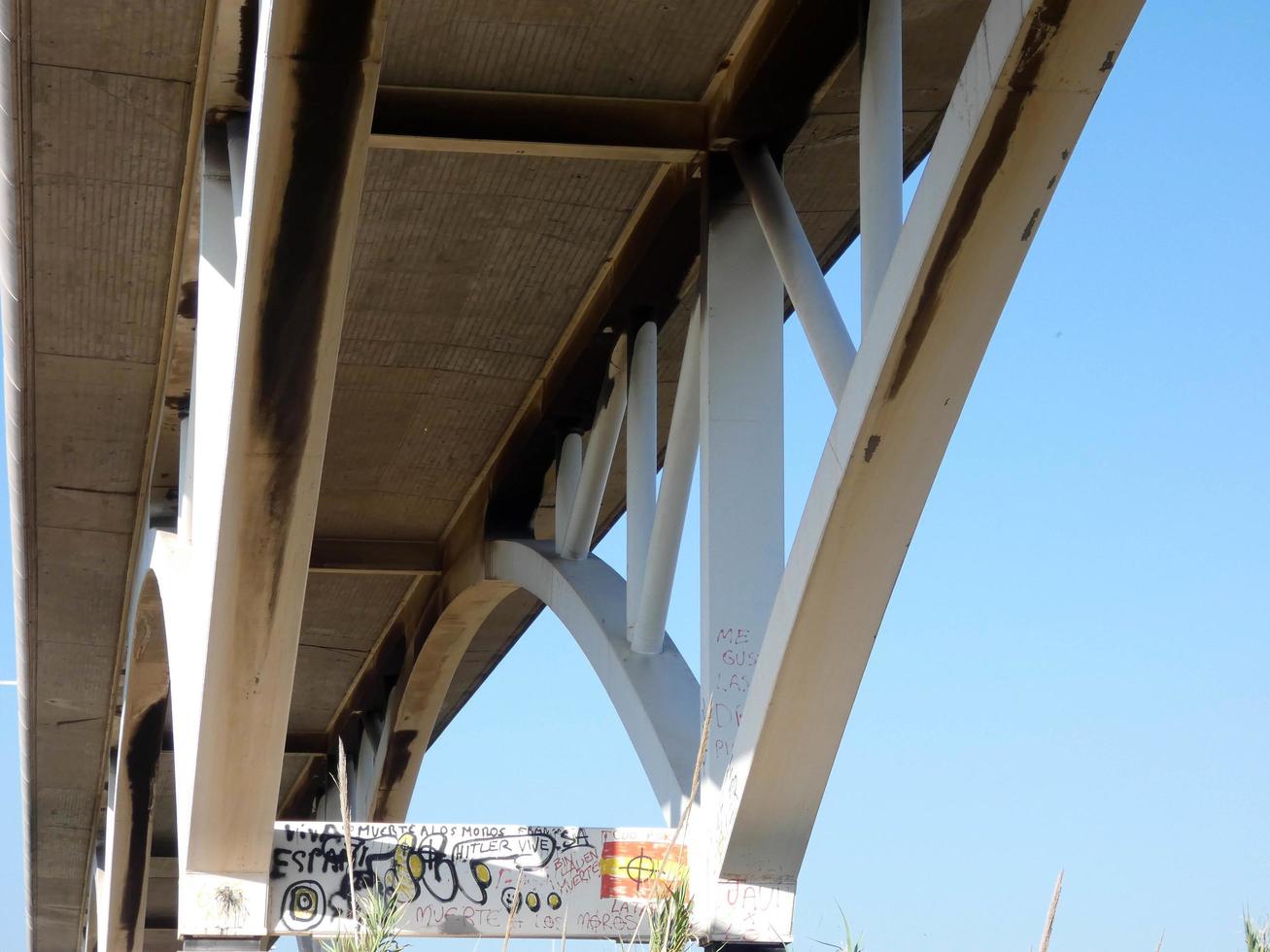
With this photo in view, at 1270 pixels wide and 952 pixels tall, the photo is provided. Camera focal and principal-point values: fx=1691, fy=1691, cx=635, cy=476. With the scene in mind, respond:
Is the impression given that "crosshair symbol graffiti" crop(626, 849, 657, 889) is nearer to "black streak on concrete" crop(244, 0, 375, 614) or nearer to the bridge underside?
the bridge underside

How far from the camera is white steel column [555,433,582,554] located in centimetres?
1258

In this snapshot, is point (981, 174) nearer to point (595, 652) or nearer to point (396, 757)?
point (595, 652)

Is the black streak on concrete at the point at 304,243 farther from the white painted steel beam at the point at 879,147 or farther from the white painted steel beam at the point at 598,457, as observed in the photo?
the white painted steel beam at the point at 598,457

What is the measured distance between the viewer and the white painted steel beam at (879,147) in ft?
22.7

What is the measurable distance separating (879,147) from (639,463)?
336cm

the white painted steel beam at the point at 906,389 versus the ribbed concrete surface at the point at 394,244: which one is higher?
the ribbed concrete surface at the point at 394,244

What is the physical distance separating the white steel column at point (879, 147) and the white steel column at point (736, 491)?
1.30 m

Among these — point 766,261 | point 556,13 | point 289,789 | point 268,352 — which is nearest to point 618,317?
point 766,261

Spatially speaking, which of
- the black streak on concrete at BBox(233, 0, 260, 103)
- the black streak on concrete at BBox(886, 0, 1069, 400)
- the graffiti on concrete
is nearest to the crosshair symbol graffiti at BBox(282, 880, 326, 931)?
the graffiti on concrete

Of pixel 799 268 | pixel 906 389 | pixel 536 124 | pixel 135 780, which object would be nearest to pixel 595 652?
pixel 536 124

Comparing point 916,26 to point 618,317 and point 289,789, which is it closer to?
point 618,317

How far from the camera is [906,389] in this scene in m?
6.49

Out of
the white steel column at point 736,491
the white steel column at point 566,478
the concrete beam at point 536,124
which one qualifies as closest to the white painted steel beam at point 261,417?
the concrete beam at point 536,124

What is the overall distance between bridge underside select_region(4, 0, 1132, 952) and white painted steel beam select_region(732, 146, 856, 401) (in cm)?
21
